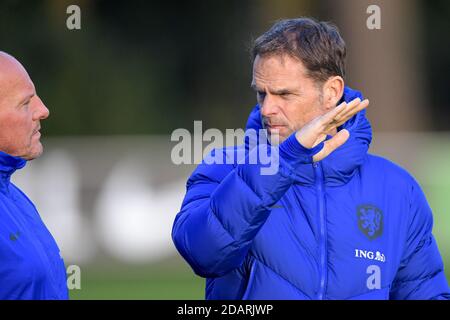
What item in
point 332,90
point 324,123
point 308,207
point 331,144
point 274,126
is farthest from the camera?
point 332,90

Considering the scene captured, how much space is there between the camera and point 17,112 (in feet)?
11.3

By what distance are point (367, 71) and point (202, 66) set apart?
4.39 metres

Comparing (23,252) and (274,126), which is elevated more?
(274,126)

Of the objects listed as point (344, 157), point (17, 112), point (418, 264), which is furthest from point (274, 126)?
point (17, 112)

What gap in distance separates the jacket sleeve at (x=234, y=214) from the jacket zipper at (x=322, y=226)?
0.75 ft

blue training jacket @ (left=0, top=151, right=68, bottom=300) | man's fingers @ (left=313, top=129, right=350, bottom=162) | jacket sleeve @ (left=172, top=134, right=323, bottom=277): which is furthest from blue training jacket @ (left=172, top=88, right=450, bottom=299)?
blue training jacket @ (left=0, top=151, right=68, bottom=300)

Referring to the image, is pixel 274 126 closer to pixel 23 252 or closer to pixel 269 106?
pixel 269 106

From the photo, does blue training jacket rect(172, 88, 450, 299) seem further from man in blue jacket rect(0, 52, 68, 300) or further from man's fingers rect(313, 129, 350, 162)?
man in blue jacket rect(0, 52, 68, 300)

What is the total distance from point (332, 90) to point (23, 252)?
1274 mm

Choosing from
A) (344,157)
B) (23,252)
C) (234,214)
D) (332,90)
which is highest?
(332,90)

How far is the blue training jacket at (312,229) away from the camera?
323cm

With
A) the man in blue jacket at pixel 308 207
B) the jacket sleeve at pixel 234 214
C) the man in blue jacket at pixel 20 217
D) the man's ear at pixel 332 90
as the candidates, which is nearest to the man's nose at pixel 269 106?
the man in blue jacket at pixel 308 207

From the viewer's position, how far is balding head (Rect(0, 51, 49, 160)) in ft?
11.2

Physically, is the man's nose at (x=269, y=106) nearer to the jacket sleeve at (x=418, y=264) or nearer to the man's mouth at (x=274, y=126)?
the man's mouth at (x=274, y=126)
